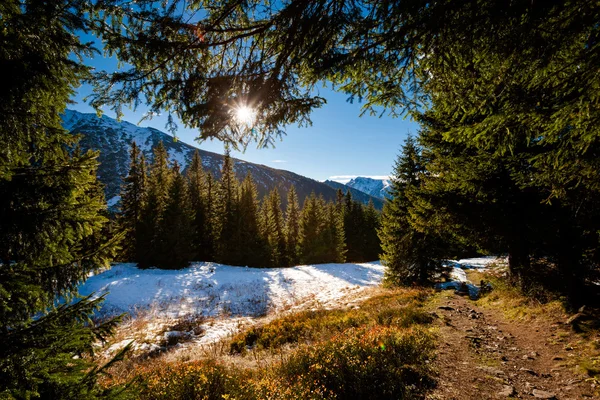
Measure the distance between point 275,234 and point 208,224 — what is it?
865 cm

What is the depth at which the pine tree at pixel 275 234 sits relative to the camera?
32713mm

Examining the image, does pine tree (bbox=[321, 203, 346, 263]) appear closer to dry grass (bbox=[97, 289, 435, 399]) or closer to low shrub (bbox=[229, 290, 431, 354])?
low shrub (bbox=[229, 290, 431, 354])

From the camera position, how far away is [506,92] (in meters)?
3.16

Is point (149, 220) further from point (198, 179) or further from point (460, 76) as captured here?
point (460, 76)

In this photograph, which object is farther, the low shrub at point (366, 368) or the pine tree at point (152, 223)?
the pine tree at point (152, 223)

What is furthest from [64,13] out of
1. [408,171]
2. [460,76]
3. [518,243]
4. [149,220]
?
[149,220]

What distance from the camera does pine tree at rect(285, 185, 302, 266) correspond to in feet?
123

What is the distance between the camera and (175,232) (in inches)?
Answer: 1003

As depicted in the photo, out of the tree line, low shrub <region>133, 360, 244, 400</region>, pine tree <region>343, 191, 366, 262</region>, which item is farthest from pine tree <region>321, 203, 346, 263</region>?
low shrub <region>133, 360, 244, 400</region>

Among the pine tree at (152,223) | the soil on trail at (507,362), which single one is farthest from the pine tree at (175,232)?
the soil on trail at (507,362)

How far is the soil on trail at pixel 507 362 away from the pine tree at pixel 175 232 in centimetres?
2412

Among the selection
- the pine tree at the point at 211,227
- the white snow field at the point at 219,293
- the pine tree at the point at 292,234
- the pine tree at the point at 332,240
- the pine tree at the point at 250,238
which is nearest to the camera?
the white snow field at the point at 219,293

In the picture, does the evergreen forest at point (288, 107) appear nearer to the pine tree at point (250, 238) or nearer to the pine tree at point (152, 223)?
the pine tree at point (152, 223)

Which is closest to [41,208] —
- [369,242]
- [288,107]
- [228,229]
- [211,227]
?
[288,107]
